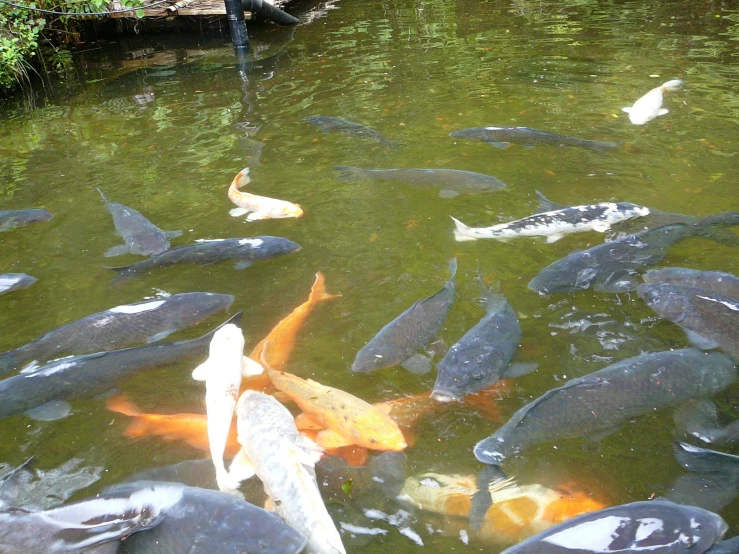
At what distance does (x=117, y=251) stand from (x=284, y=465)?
10.3 ft

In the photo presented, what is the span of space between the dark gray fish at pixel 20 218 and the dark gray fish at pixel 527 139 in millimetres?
4236

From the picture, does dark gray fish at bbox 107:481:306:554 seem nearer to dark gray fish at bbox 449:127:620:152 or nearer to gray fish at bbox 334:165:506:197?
gray fish at bbox 334:165:506:197

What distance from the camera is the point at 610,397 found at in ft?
11.0

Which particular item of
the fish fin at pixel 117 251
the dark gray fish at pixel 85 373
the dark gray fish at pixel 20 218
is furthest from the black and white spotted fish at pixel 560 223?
the dark gray fish at pixel 20 218

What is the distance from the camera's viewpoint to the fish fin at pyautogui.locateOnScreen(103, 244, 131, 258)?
212 inches

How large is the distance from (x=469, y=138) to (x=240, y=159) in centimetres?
242

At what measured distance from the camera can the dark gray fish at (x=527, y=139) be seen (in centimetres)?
662

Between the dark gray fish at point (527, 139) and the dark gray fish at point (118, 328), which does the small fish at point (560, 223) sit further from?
the dark gray fish at point (118, 328)

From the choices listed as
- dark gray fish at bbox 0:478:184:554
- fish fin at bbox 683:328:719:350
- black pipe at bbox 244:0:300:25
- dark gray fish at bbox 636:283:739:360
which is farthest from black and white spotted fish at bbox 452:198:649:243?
black pipe at bbox 244:0:300:25

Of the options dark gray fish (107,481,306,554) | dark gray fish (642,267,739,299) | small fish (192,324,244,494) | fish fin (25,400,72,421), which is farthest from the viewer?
dark gray fish (642,267,739,299)

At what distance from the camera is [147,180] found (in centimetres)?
698

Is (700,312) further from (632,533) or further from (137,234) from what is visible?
(137,234)

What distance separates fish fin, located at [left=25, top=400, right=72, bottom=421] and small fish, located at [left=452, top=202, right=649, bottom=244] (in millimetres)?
2892

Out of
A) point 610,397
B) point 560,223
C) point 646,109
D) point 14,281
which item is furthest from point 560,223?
point 14,281
